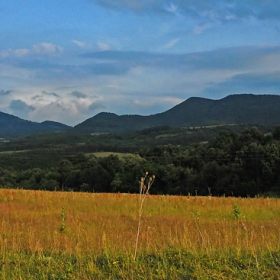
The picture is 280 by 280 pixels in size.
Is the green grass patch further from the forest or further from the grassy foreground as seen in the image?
the forest

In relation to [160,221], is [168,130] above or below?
above

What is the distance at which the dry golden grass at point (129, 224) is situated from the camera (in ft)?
25.0

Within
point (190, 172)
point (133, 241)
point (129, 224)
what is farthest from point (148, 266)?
point (190, 172)

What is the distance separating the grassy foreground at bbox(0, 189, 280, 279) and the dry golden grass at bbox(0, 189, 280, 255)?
0.03m

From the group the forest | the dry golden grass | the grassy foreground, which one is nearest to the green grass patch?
the grassy foreground

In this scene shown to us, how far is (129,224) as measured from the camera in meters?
11.4

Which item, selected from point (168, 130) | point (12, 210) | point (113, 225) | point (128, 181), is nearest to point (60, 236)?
point (113, 225)

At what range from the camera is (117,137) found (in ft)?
636

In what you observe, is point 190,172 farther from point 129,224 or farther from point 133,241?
point 133,241

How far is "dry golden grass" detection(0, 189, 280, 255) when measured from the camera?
7605 mm

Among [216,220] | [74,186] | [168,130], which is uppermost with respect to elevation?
[168,130]

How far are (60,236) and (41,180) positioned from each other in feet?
204

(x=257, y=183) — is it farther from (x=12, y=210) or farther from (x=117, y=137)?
(x=117, y=137)

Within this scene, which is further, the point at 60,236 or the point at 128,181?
the point at 128,181
